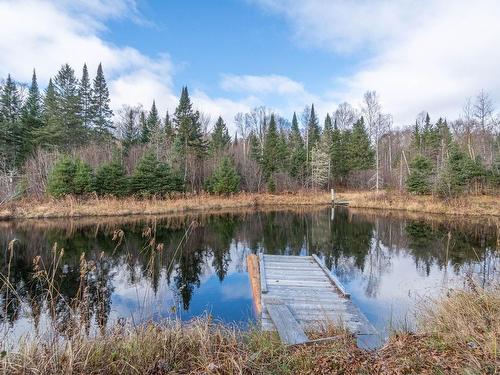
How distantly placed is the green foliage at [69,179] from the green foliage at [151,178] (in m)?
2.93

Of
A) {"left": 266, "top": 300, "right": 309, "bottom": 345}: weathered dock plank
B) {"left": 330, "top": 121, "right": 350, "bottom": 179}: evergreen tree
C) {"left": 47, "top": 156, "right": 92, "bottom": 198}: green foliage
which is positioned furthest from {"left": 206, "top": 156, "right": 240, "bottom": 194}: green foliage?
{"left": 266, "top": 300, "right": 309, "bottom": 345}: weathered dock plank

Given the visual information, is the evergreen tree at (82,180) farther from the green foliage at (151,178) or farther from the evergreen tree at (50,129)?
the evergreen tree at (50,129)

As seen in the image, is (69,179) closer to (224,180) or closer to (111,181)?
(111,181)

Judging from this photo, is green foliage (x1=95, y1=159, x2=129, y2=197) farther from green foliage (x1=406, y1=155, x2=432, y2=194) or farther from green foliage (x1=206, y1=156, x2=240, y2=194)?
green foliage (x1=406, y1=155, x2=432, y2=194)

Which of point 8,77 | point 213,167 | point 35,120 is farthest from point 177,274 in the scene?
point 8,77

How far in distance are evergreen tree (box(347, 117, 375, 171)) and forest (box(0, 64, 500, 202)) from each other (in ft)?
0.37

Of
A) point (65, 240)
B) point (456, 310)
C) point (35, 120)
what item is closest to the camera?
point (456, 310)

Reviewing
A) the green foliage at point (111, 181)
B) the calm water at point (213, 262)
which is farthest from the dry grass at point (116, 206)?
the calm water at point (213, 262)

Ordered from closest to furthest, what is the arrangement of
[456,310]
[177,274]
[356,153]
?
[456,310] < [177,274] < [356,153]

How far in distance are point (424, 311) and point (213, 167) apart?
26278mm

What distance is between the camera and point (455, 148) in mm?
23984

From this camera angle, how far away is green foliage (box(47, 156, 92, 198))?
788 inches

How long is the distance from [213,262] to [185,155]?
66.8 ft

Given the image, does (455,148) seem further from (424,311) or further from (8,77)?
(8,77)
